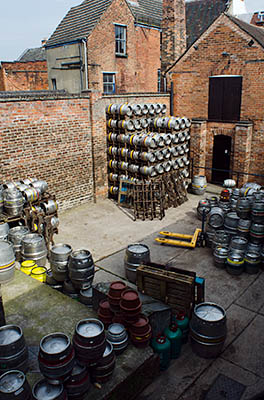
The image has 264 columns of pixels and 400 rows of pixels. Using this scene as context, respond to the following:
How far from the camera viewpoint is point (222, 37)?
15.1m

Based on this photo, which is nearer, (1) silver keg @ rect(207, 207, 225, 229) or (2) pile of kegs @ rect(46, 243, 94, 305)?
(2) pile of kegs @ rect(46, 243, 94, 305)

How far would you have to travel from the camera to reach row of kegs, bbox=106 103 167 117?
13518mm

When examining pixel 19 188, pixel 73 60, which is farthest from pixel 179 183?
pixel 73 60

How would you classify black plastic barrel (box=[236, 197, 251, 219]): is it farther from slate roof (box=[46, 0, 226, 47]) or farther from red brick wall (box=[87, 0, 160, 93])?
slate roof (box=[46, 0, 226, 47])

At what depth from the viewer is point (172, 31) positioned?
17203 millimetres

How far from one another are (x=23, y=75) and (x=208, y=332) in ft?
84.6

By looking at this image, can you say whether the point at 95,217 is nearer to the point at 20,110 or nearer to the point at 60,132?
the point at 60,132

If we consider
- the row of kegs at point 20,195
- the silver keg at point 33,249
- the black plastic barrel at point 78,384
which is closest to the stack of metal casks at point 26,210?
the row of kegs at point 20,195

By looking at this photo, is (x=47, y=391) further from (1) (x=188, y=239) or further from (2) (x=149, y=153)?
(2) (x=149, y=153)

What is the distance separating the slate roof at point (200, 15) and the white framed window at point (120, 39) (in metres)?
4.04

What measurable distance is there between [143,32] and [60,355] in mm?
22764

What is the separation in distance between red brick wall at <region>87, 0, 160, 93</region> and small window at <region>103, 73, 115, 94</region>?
31 cm

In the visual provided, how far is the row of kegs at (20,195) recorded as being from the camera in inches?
388

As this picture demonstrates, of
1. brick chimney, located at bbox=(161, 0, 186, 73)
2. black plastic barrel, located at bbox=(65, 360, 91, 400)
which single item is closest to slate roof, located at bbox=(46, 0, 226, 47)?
brick chimney, located at bbox=(161, 0, 186, 73)
